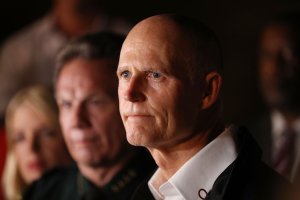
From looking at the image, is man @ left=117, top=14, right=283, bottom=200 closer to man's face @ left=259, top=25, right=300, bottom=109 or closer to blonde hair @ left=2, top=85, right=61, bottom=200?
Result: blonde hair @ left=2, top=85, right=61, bottom=200

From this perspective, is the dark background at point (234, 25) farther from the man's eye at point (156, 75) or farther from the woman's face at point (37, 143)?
the man's eye at point (156, 75)

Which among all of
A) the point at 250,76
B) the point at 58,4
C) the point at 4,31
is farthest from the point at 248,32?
the point at 4,31

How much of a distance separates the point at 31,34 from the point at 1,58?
0.56ft

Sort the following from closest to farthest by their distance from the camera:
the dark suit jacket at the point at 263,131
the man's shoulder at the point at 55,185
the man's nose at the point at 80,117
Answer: the man's nose at the point at 80,117 → the man's shoulder at the point at 55,185 → the dark suit jacket at the point at 263,131

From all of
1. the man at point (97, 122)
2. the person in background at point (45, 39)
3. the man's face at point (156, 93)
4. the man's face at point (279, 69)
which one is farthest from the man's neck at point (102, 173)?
the person in background at point (45, 39)

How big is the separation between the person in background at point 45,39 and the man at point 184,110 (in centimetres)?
158

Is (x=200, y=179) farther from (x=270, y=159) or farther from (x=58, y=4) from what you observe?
(x=58, y=4)

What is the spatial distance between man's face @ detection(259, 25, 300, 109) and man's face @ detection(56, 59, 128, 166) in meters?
0.84

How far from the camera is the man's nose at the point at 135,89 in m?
1.20

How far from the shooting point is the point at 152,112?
3.95ft

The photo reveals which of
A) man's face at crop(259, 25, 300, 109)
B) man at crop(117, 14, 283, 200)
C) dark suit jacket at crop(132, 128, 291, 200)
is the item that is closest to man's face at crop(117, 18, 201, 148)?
man at crop(117, 14, 283, 200)

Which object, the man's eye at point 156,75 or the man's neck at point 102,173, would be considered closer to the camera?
the man's eye at point 156,75

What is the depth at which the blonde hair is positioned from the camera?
7.09 feet

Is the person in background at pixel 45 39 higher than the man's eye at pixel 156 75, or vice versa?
the man's eye at pixel 156 75
